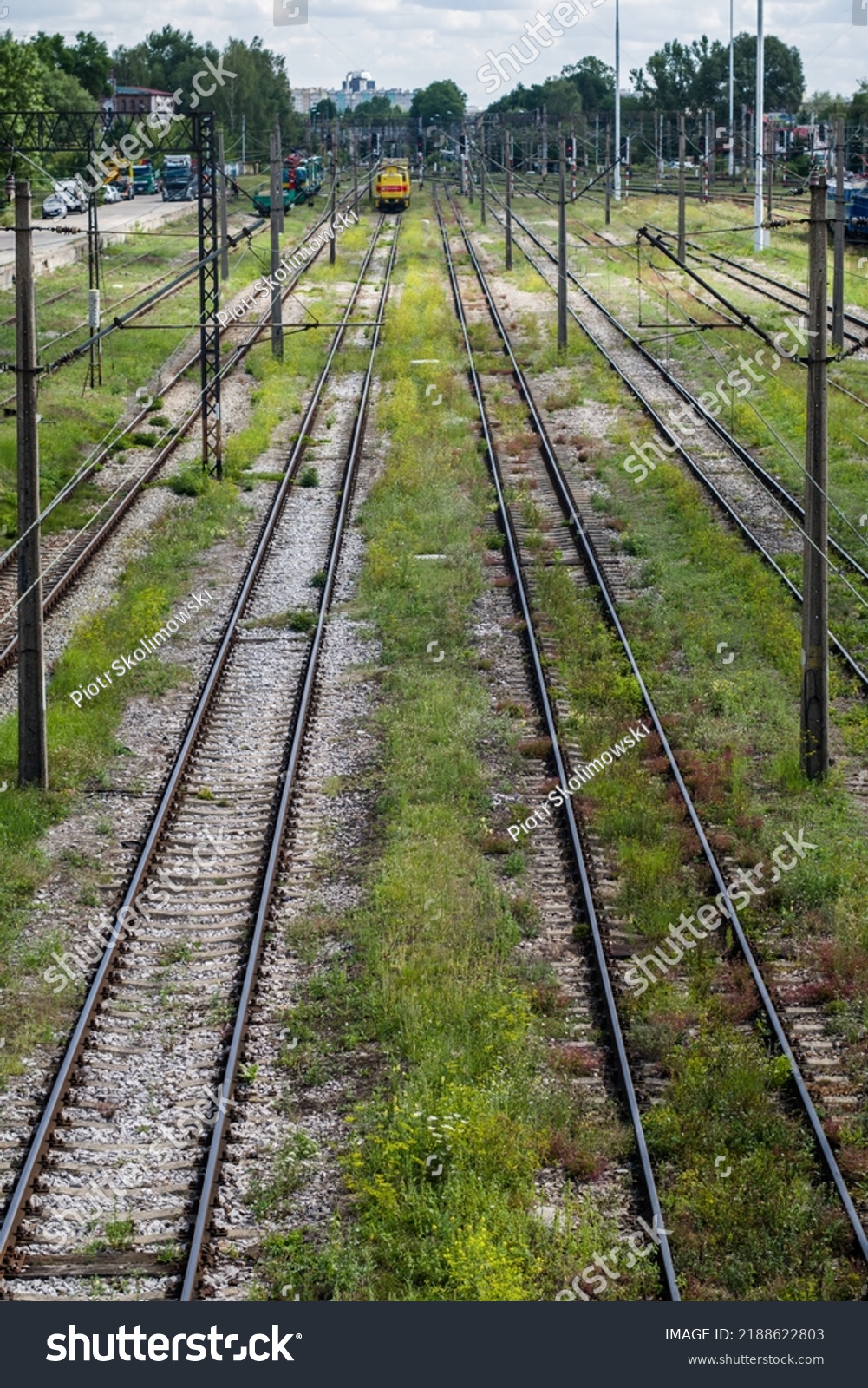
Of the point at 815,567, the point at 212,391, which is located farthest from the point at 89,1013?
the point at 212,391

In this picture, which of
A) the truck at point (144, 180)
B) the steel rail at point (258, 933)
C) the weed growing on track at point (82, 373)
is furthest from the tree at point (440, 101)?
the steel rail at point (258, 933)

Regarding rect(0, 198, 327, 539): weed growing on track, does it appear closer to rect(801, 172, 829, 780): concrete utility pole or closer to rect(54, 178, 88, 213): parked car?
rect(54, 178, 88, 213): parked car

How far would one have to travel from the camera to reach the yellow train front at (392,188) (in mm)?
85312

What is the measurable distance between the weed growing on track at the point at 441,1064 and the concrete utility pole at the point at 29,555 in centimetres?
359

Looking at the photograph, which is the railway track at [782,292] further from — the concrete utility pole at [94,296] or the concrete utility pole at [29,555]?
the concrete utility pole at [29,555]

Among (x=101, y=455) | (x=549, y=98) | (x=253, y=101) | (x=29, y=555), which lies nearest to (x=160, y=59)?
(x=253, y=101)

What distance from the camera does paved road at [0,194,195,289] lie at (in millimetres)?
54438

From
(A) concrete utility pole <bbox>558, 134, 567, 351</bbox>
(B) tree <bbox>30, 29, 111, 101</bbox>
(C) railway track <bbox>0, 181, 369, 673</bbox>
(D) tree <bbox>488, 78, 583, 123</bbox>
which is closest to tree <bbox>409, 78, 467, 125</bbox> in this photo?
(D) tree <bbox>488, 78, 583, 123</bbox>

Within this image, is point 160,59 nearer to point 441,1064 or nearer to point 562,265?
point 562,265

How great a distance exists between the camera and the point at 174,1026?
40.9 feet

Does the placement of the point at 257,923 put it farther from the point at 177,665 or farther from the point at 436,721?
the point at 177,665

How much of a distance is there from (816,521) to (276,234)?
→ 24.3 metres

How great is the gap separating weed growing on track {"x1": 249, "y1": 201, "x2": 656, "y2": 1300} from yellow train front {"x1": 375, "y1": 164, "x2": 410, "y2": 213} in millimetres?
69235

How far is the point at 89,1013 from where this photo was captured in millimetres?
12406
